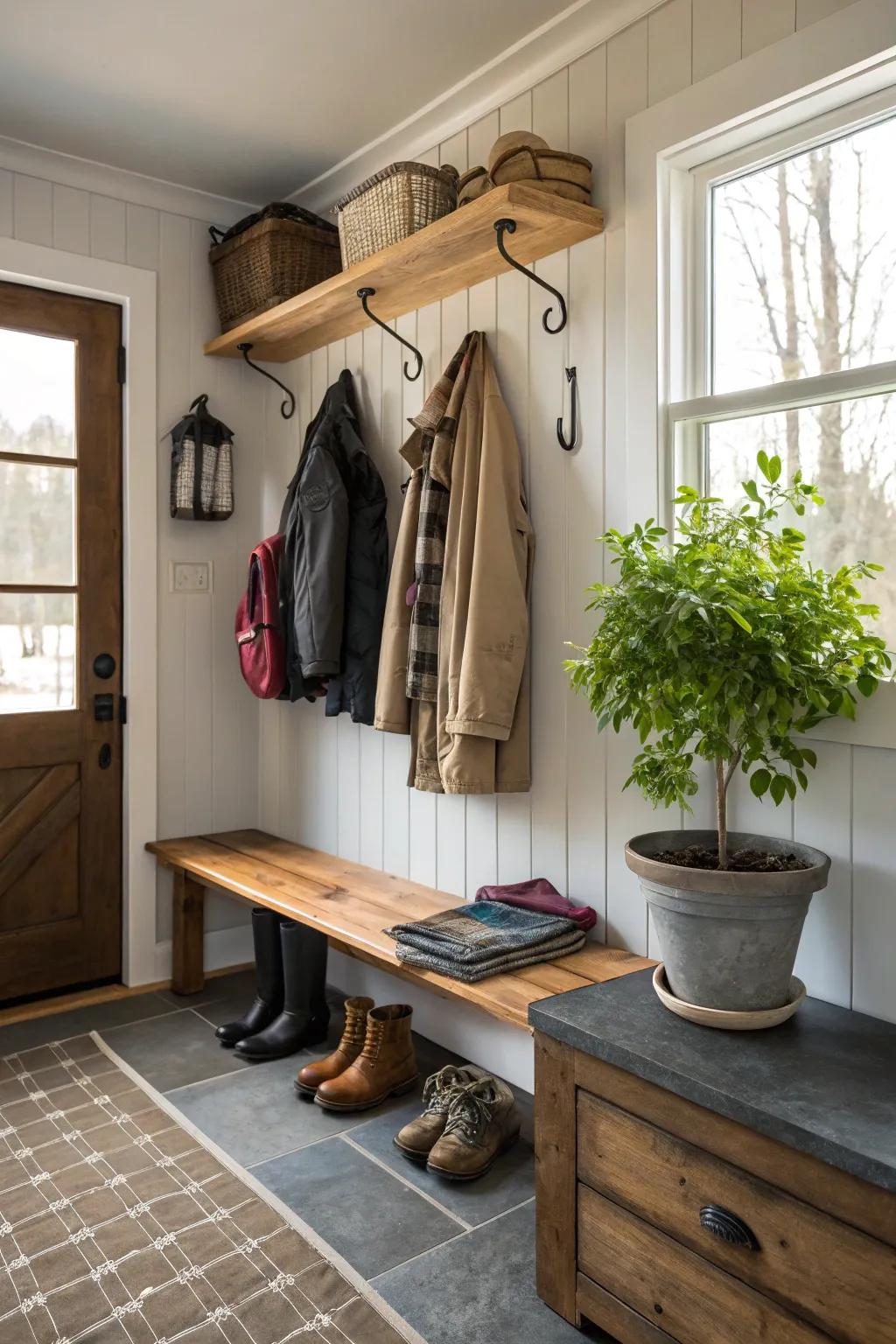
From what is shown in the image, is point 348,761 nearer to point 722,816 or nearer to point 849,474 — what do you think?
point 722,816

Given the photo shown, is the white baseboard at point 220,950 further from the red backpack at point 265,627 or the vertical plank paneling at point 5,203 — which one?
the vertical plank paneling at point 5,203

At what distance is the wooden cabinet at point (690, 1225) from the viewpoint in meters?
1.22

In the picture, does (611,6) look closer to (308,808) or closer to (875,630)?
(875,630)

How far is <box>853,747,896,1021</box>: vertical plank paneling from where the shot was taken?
5.49 ft

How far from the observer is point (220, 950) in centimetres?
337

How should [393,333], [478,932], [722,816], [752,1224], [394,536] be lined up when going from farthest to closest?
[394,536] → [393,333] → [478,932] → [722,816] → [752,1224]

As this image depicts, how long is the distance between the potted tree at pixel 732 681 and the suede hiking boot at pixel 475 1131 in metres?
0.71

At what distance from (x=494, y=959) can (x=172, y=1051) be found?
3.89 ft

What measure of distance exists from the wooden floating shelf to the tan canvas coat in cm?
20

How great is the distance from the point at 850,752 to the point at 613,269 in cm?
116

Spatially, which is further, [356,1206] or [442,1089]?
[442,1089]

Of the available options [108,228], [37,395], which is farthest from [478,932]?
[108,228]

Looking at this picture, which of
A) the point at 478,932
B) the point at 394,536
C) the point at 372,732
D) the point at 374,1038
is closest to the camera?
the point at 478,932

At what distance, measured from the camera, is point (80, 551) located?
10.1 ft
